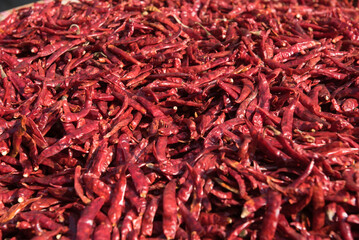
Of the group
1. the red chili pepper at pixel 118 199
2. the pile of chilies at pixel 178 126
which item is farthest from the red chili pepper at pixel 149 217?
the red chili pepper at pixel 118 199

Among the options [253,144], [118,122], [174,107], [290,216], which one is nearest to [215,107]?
[174,107]

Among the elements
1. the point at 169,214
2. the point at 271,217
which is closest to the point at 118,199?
the point at 169,214

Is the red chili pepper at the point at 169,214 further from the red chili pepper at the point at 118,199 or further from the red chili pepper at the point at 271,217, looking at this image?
the red chili pepper at the point at 271,217

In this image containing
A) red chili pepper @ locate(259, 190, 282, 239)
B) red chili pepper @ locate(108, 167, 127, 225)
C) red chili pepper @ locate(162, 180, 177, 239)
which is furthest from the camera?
red chili pepper @ locate(108, 167, 127, 225)

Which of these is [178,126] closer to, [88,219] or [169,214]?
[169,214]

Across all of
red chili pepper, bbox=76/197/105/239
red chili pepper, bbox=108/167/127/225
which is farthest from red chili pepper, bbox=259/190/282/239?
red chili pepper, bbox=76/197/105/239

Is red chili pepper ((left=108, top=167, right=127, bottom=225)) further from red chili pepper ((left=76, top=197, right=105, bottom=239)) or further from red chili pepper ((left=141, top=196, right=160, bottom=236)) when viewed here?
red chili pepper ((left=141, top=196, right=160, bottom=236))

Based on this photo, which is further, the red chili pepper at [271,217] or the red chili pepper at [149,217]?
the red chili pepper at [149,217]

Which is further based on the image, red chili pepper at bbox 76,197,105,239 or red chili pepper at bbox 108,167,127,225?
red chili pepper at bbox 108,167,127,225
